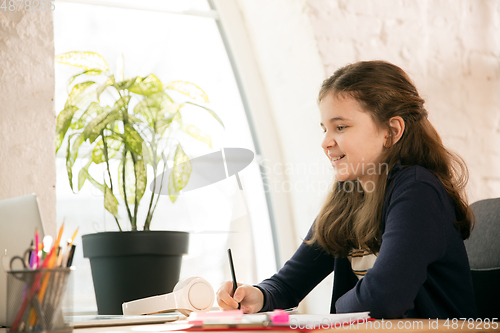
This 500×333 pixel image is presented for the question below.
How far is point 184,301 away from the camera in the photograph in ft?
3.44

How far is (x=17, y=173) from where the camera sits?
4.77 ft

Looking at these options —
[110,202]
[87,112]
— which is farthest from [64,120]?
[110,202]

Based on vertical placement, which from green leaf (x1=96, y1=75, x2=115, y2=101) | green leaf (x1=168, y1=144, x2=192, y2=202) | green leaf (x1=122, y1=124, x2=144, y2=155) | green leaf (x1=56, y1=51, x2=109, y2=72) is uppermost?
green leaf (x1=56, y1=51, x2=109, y2=72)

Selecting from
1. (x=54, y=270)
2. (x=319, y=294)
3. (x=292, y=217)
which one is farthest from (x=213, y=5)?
(x=54, y=270)

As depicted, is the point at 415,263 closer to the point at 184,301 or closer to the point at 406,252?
the point at 406,252

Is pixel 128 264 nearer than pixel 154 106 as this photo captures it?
Yes

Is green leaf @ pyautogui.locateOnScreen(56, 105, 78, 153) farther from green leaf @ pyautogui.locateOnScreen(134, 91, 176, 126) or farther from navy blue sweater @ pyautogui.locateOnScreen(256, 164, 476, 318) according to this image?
navy blue sweater @ pyautogui.locateOnScreen(256, 164, 476, 318)

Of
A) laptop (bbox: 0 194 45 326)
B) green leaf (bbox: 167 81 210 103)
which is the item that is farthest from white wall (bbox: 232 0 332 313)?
laptop (bbox: 0 194 45 326)

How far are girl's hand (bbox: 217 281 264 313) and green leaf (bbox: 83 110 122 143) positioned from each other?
634 millimetres

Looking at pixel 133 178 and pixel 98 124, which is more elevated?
pixel 98 124

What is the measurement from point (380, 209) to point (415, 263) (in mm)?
265

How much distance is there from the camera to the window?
1.85 m

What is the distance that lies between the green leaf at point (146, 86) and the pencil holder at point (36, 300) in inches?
36.6

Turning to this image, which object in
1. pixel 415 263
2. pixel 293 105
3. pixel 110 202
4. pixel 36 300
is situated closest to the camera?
pixel 36 300
